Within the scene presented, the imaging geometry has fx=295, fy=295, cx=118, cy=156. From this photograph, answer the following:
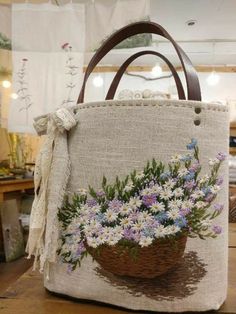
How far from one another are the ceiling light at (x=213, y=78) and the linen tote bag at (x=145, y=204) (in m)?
3.22

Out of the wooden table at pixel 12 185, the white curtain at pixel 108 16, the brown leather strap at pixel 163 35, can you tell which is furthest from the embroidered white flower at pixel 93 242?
the wooden table at pixel 12 185

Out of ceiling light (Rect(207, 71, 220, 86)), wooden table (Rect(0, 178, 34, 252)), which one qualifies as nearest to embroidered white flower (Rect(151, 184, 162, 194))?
wooden table (Rect(0, 178, 34, 252))

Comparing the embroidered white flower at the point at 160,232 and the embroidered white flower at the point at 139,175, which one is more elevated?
the embroidered white flower at the point at 139,175

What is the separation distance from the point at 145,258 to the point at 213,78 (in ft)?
10.9

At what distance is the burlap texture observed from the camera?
1.26 ft

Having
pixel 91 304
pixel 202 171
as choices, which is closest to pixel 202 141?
pixel 202 171

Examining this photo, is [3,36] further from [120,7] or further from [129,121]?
[129,121]

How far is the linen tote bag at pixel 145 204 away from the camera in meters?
0.38

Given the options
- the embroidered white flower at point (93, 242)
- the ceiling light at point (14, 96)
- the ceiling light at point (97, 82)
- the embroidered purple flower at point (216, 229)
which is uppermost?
the ceiling light at point (97, 82)

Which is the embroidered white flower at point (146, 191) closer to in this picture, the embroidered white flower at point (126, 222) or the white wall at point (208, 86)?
the embroidered white flower at point (126, 222)

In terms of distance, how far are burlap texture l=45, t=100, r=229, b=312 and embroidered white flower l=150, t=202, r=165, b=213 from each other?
54 mm

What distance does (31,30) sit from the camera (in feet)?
3.90

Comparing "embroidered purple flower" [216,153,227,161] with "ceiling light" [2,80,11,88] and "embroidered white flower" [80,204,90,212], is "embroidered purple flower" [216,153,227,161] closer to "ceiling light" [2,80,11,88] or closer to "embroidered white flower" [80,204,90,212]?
"embroidered white flower" [80,204,90,212]

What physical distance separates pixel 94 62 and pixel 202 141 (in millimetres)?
219
